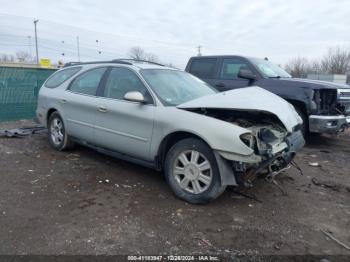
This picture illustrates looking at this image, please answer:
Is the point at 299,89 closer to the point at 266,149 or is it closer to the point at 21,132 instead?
the point at 266,149

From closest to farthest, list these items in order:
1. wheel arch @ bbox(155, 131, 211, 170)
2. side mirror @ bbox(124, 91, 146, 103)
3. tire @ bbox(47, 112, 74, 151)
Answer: wheel arch @ bbox(155, 131, 211, 170), side mirror @ bbox(124, 91, 146, 103), tire @ bbox(47, 112, 74, 151)

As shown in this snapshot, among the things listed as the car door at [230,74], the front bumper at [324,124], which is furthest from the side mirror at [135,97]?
the car door at [230,74]

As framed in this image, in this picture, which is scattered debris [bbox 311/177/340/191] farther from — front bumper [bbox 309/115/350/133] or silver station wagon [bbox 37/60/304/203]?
front bumper [bbox 309/115/350/133]

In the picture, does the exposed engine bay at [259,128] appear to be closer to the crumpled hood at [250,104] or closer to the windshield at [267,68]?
the crumpled hood at [250,104]

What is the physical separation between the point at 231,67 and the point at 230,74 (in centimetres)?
18

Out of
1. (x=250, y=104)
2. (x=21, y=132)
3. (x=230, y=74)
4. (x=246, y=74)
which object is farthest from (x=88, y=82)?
(x=230, y=74)

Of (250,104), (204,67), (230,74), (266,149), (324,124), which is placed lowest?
(324,124)

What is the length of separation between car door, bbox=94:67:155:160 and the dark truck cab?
3173 millimetres

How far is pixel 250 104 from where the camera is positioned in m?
3.84

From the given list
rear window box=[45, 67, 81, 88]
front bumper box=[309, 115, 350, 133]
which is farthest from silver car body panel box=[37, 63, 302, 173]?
front bumper box=[309, 115, 350, 133]

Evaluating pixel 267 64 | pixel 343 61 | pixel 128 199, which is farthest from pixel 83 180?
pixel 343 61

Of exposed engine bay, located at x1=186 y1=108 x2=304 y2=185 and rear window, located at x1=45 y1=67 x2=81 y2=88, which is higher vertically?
rear window, located at x1=45 y1=67 x2=81 y2=88

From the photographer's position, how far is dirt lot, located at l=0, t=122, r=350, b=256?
3.13 metres

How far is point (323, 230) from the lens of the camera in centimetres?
348
